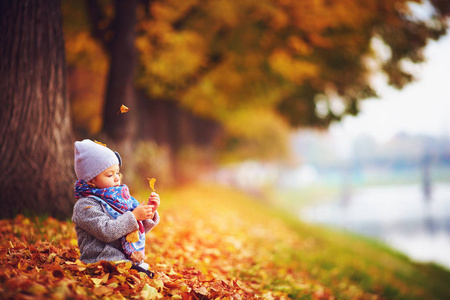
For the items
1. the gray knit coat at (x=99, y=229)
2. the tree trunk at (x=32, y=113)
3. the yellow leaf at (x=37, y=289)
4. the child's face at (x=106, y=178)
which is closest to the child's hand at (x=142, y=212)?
the gray knit coat at (x=99, y=229)

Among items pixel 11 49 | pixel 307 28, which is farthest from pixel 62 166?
pixel 307 28

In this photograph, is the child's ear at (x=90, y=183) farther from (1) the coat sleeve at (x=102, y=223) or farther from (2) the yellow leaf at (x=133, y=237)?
(2) the yellow leaf at (x=133, y=237)

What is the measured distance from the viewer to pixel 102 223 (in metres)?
2.49

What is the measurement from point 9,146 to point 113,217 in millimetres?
2332

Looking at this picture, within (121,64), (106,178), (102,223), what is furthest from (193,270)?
(121,64)

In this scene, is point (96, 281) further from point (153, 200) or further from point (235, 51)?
point (235, 51)

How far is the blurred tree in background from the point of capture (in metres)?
7.19

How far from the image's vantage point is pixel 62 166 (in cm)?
440

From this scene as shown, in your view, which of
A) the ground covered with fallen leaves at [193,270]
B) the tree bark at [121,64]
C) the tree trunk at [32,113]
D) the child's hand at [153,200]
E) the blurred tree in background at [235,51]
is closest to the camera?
the ground covered with fallen leaves at [193,270]

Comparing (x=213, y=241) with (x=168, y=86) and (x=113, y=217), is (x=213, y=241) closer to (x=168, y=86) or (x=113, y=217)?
(x=113, y=217)

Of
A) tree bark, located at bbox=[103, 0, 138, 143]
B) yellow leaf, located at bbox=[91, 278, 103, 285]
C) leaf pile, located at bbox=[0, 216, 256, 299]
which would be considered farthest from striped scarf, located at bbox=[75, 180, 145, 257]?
tree bark, located at bbox=[103, 0, 138, 143]

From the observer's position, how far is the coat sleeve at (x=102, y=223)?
248 cm

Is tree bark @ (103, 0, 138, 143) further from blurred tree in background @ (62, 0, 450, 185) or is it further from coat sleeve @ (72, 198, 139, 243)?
coat sleeve @ (72, 198, 139, 243)

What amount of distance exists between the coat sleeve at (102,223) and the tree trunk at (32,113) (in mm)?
2051
